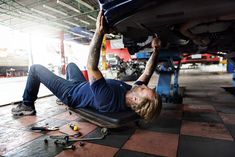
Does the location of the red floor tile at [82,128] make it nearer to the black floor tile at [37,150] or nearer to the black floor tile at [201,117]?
the black floor tile at [37,150]

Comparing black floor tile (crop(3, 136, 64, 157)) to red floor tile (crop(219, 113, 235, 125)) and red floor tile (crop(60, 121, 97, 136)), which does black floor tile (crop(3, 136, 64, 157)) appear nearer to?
red floor tile (crop(60, 121, 97, 136))

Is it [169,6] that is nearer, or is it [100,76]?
[169,6]

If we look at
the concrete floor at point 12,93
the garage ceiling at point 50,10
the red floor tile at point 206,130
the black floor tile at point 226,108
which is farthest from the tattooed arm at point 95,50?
the garage ceiling at point 50,10

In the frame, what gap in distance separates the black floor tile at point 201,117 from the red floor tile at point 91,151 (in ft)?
3.07

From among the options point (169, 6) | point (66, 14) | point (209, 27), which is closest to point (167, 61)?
point (209, 27)

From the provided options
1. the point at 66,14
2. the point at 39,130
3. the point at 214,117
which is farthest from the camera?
the point at 66,14

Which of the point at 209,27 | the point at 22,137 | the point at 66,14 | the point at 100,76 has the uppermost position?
the point at 66,14

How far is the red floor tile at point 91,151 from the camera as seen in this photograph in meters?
1.05

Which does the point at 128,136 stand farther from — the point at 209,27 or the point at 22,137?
the point at 209,27

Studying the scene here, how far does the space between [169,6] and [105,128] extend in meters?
1.00

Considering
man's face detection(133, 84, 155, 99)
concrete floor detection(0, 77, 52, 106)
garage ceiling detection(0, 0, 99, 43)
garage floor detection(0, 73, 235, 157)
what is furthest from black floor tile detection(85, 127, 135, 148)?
garage ceiling detection(0, 0, 99, 43)

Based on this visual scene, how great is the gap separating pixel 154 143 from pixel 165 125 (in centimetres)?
38

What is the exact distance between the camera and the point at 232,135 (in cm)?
127

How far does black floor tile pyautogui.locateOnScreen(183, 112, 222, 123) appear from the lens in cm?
162
